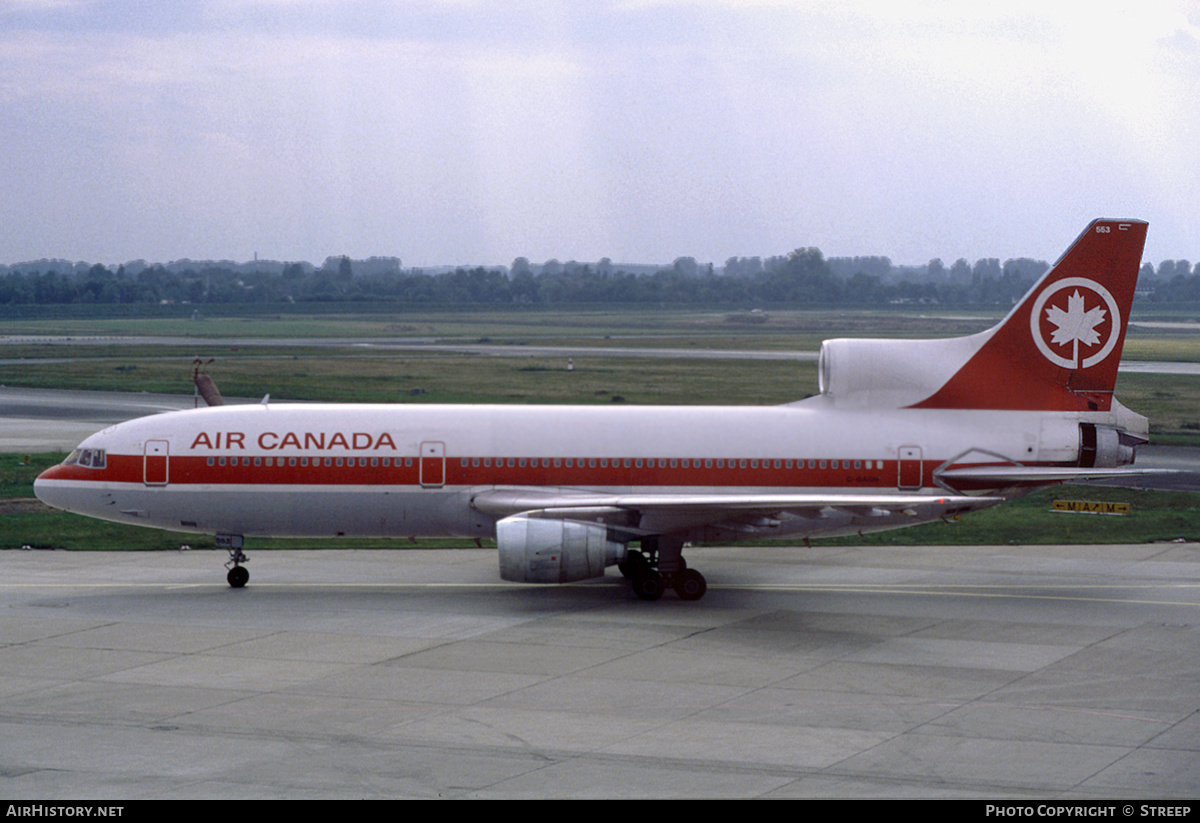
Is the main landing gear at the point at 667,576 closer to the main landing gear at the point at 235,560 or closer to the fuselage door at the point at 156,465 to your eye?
the main landing gear at the point at 235,560

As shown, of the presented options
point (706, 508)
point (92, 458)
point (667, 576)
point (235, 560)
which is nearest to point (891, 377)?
point (706, 508)

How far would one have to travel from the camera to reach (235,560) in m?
32.6

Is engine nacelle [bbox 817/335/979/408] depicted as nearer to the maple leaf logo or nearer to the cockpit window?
the maple leaf logo

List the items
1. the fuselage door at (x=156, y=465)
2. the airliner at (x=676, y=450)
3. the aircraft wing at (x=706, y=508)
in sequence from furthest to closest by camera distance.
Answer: the fuselage door at (x=156, y=465)
the airliner at (x=676, y=450)
the aircraft wing at (x=706, y=508)

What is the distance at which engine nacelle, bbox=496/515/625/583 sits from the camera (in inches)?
1142

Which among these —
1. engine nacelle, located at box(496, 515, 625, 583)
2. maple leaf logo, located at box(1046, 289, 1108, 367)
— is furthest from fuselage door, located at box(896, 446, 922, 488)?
engine nacelle, located at box(496, 515, 625, 583)

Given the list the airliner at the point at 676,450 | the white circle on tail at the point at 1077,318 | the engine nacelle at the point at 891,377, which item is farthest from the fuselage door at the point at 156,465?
the white circle on tail at the point at 1077,318

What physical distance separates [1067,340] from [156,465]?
21560 millimetres

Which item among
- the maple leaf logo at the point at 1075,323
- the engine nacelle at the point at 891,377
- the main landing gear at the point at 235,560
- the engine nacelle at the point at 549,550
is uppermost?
the maple leaf logo at the point at 1075,323

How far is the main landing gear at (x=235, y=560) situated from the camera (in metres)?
32.2

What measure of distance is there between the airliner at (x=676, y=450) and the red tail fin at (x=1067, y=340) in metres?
0.03
